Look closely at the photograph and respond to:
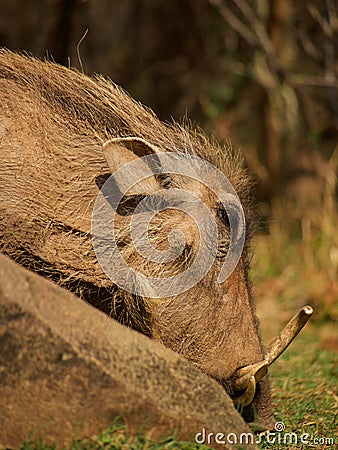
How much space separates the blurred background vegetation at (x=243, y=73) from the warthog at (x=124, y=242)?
3.12 metres

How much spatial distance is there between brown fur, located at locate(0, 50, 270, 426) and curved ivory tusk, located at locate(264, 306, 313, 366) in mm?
59

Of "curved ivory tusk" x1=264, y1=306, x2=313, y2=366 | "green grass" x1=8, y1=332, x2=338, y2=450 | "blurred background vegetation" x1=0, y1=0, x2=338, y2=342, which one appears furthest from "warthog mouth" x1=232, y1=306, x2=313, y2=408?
"blurred background vegetation" x1=0, y1=0, x2=338, y2=342

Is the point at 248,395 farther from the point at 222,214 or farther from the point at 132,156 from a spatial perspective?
the point at 132,156

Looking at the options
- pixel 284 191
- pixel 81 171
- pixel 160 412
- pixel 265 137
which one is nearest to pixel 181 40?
pixel 265 137

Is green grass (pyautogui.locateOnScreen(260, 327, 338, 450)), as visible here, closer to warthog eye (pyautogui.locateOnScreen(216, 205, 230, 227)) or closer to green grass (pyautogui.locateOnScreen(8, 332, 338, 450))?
green grass (pyautogui.locateOnScreen(8, 332, 338, 450))

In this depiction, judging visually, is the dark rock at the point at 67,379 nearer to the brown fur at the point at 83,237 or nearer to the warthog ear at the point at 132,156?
the brown fur at the point at 83,237

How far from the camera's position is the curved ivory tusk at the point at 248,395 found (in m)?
2.72

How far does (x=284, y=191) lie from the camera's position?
7.95 m

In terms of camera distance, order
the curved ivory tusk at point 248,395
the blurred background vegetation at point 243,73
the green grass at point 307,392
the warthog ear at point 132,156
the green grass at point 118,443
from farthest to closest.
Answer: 1. the blurred background vegetation at point 243,73
2. the green grass at point 307,392
3. the warthog ear at point 132,156
4. the curved ivory tusk at point 248,395
5. the green grass at point 118,443

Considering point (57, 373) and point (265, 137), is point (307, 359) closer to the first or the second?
point (57, 373)

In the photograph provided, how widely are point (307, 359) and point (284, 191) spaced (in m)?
3.81

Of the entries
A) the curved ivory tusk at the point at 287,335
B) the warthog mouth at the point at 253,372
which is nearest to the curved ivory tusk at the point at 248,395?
the warthog mouth at the point at 253,372

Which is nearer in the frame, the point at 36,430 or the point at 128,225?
the point at 36,430

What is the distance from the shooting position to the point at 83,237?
2.88 meters
